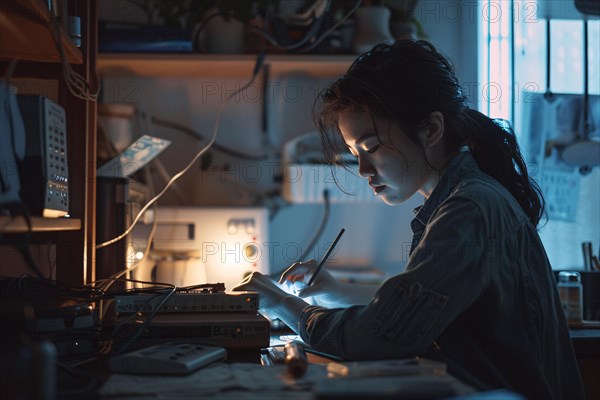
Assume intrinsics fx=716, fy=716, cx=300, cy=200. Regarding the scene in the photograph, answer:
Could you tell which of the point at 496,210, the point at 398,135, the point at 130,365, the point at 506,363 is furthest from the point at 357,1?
the point at 130,365

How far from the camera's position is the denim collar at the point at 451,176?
48.8 inches

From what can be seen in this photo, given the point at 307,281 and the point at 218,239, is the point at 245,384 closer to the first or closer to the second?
the point at 307,281

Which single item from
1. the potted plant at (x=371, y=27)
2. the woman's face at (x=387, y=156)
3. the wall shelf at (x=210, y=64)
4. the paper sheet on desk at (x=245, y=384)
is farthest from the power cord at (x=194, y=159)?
the paper sheet on desk at (x=245, y=384)

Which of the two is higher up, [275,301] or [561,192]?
[561,192]

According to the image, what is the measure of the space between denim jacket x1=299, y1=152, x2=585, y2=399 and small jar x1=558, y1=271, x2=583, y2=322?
519mm

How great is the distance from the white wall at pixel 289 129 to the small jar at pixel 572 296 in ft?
2.06

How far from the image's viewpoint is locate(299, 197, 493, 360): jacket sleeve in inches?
39.1

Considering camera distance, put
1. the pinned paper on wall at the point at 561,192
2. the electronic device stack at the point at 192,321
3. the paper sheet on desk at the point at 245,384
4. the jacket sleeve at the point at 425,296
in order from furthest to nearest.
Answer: the pinned paper on wall at the point at 561,192, the electronic device stack at the point at 192,321, the jacket sleeve at the point at 425,296, the paper sheet on desk at the point at 245,384

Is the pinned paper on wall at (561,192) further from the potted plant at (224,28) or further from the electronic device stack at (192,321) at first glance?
the electronic device stack at (192,321)

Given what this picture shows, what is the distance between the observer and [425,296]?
994 mm

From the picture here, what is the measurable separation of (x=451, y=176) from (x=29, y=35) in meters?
0.75

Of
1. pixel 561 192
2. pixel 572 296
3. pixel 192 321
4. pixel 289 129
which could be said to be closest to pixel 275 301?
pixel 192 321

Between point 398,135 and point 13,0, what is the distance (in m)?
0.66

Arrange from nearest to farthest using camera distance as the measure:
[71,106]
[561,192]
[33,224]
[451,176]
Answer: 1. [33,224]
2. [451,176]
3. [71,106]
4. [561,192]
